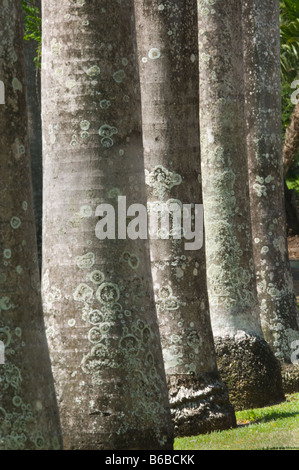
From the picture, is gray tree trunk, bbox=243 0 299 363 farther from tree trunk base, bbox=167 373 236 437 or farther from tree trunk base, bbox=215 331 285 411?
tree trunk base, bbox=167 373 236 437

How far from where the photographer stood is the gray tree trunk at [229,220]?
10.9 m

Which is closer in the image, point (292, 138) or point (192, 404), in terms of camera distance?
point (192, 404)

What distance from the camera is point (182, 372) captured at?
912cm

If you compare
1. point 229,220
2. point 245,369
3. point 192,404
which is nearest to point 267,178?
Answer: point 229,220

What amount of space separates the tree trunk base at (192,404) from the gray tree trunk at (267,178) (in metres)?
3.37

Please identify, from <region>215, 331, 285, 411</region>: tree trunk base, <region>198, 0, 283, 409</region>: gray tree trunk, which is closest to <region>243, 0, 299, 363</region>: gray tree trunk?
<region>198, 0, 283, 409</region>: gray tree trunk

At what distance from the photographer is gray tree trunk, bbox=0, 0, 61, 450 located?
5152mm

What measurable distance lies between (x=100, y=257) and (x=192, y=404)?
291 cm

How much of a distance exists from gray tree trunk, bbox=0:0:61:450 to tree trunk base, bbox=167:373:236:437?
3.91m

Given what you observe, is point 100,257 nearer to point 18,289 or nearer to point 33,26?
point 18,289

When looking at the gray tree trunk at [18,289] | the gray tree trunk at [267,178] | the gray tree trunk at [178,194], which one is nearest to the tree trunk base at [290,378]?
the gray tree trunk at [267,178]

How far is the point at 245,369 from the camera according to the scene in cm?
1086

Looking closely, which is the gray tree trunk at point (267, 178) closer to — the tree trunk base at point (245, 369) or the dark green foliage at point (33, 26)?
the tree trunk base at point (245, 369)

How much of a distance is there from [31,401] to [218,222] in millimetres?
6152
